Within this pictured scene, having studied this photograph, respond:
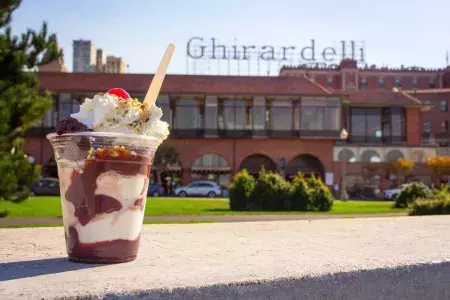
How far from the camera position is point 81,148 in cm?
282

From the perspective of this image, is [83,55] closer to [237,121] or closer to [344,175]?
[237,121]

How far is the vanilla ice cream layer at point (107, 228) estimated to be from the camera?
282cm

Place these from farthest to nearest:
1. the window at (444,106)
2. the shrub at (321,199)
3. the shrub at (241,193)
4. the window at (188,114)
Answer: the window at (444,106)
the window at (188,114)
the shrub at (241,193)
the shrub at (321,199)

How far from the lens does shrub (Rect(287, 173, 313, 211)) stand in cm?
2358

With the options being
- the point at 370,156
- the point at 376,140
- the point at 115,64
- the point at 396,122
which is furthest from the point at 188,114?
the point at 115,64

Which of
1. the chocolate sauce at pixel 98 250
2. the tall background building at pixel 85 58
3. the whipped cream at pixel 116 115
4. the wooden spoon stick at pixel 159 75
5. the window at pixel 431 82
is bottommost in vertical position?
the chocolate sauce at pixel 98 250

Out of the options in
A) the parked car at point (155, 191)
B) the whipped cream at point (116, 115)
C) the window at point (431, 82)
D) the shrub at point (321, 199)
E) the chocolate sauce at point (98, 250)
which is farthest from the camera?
the window at point (431, 82)

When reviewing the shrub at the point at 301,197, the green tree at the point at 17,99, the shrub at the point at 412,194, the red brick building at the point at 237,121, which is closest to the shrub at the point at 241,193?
the shrub at the point at 301,197

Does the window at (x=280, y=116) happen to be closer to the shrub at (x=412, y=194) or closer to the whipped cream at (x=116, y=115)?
the shrub at (x=412, y=194)

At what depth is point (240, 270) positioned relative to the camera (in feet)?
8.38

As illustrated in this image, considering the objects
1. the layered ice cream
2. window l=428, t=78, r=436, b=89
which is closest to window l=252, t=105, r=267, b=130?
window l=428, t=78, r=436, b=89

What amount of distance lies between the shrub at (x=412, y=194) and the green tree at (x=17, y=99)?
16.7m

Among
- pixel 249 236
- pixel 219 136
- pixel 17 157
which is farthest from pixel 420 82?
pixel 249 236

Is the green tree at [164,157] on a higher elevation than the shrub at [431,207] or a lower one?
higher
